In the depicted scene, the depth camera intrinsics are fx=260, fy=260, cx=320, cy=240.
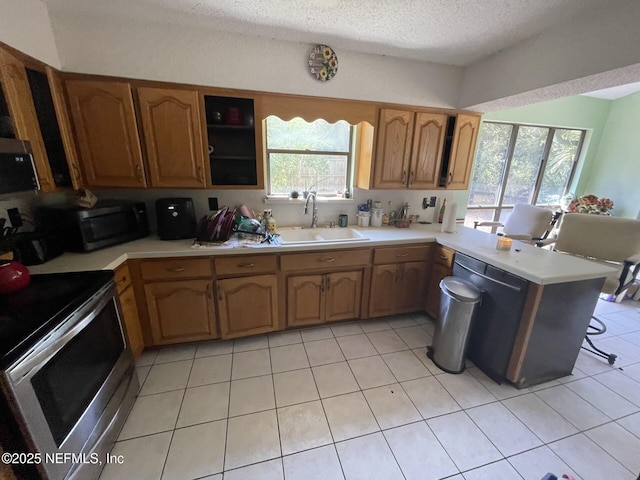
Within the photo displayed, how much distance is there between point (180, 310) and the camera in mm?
2051

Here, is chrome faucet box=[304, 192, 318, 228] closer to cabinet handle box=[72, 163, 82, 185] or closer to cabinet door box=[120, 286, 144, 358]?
cabinet door box=[120, 286, 144, 358]

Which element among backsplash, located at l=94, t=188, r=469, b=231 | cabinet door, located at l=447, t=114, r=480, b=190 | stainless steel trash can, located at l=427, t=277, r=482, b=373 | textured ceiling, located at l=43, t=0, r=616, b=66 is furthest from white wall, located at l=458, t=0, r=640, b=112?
stainless steel trash can, located at l=427, t=277, r=482, b=373

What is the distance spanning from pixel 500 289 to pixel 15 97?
3220mm

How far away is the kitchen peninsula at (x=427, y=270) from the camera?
168 centimetres

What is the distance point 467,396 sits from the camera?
1.82 m

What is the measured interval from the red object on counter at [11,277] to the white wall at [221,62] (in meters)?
1.47

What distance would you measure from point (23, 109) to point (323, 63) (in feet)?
6.66

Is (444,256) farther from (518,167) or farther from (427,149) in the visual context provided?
(518,167)

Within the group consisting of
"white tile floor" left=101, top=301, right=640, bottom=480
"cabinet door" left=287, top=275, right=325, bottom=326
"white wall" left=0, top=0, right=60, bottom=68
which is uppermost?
"white wall" left=0, top=0, right=60, bottom=68

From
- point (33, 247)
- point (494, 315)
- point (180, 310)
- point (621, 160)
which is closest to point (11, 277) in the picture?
point (33, 247)

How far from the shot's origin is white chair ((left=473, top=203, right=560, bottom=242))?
285 cm

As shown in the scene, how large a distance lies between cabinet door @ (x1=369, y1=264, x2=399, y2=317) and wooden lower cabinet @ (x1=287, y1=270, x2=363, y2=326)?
0.13 metres

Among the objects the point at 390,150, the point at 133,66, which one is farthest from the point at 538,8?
the point at 133,66

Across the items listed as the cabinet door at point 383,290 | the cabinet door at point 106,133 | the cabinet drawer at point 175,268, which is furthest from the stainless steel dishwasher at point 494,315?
the cabinet door at point 106,133
